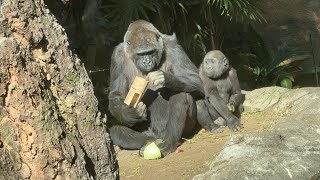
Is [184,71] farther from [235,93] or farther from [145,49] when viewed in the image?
[235,93]

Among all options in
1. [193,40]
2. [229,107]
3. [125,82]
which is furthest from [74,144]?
[193,40]

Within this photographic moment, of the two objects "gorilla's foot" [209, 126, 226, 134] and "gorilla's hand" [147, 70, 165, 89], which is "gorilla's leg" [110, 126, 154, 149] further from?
"gorilla's foot" [209, 126, 226, 134]

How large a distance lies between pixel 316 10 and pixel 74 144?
953 centimetres

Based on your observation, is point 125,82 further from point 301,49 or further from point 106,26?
point 301,49

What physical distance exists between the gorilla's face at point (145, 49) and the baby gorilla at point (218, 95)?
2.97 ft

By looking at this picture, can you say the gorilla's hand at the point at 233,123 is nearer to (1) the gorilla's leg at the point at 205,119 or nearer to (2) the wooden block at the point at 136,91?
(1) the gorilla's leg at the point at 205,119

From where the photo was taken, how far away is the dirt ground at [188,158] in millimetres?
5918

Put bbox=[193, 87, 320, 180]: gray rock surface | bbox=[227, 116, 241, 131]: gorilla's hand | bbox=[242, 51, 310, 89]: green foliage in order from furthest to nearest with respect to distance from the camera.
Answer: bbox=[242, 51, 310, 89]: green foliage → bbox=[227, 116, 241, 131]: gorilla's hand → bbox=[193, 87, 320, 180]: gray rock surface

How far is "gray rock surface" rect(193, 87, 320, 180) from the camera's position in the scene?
456 cm

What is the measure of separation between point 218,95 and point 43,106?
5.21m

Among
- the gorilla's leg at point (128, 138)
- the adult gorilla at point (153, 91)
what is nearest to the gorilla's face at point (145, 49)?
the adult gorilla at point (153, 91)

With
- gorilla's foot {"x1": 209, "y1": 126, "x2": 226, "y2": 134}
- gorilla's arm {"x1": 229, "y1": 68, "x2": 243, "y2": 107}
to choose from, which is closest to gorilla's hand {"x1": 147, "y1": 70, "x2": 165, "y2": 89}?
gorilla's foot {"x1": 209, "y1": 126, "x2": 226, "y2": 134}

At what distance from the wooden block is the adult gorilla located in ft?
0.74

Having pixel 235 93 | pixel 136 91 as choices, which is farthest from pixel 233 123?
pixel 136 91
